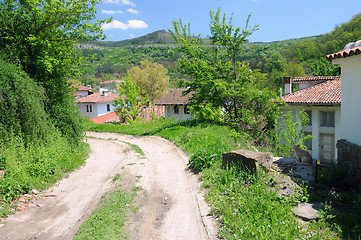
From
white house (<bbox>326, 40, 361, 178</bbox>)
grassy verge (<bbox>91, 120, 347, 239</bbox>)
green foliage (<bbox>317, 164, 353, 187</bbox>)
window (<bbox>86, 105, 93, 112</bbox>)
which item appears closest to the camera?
grassy verge (<bbox>91, 120, 347, 239</bbox>)

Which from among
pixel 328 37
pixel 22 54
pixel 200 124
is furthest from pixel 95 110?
pixel 328 37

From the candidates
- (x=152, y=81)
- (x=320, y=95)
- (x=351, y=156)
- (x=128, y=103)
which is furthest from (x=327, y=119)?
(x=152, y=81)

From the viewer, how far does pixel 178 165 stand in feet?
37.3

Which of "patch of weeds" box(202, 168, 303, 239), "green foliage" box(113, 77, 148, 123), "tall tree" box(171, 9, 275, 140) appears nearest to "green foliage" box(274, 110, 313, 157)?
"tall tree" box(171, 9, 275, 140)

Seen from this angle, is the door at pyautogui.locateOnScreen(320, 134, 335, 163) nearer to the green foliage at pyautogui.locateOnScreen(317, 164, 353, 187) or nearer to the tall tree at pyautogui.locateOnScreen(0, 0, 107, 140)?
the green foliage at pyautogui.locateOnScreen(317, 164, 353, 187)

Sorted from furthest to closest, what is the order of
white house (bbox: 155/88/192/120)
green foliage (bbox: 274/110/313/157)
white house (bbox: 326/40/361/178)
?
white house (bbox: 155/88/192/120), green foliage (bbox: 274/110/313/157), white house (bbox: 326/40/361/178)

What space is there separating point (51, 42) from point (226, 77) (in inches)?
419

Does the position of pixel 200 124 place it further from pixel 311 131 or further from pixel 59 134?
pixel 311 131

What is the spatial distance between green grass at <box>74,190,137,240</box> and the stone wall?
226 inches

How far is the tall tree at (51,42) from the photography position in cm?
1108

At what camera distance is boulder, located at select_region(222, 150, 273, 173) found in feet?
26.1

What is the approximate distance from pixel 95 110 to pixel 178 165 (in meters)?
34.1

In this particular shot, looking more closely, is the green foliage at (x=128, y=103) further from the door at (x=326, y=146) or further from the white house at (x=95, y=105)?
the door at (x=326, y=146)

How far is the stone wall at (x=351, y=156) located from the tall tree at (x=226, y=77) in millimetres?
9512
